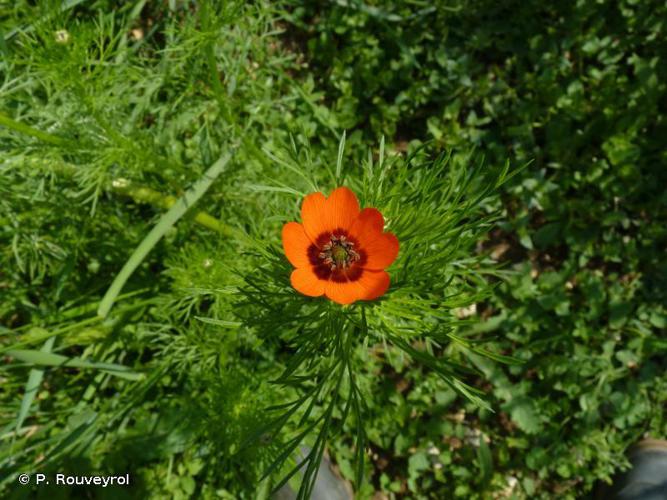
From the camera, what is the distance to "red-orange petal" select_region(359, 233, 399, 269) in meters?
1.21

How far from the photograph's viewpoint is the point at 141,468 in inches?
88.5

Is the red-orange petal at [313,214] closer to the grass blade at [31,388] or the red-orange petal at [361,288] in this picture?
the red-orange petal at [361,288]

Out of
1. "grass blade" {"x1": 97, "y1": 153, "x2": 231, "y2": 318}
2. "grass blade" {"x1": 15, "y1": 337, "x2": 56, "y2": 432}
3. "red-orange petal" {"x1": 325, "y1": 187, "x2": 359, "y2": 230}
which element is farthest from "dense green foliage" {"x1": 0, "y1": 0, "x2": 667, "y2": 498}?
"red-orange petal" {"x1": 325, "y1": 187, "x2": 359, "y2": 230}

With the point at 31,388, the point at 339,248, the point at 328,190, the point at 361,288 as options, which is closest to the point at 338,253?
the point at 339,248

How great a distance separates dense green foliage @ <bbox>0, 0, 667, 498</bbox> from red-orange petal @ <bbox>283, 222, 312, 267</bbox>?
24.9 inches

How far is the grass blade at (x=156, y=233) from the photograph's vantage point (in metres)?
1.70

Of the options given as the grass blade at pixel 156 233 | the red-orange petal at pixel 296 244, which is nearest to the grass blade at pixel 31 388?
the grass blade at pixel 156 233

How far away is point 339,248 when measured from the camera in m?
1.31

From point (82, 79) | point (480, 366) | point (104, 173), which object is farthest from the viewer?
point (480, 366)

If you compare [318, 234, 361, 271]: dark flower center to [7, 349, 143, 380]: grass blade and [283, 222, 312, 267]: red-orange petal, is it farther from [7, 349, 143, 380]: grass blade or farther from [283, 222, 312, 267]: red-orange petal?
[7, 349, 143, 380]: grass blade

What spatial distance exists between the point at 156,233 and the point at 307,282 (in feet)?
2.38

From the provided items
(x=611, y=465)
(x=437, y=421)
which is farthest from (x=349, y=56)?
(x=611, y=465)

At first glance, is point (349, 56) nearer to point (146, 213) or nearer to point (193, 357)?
point (146, 213)

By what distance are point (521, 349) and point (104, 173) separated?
1.84 meters
